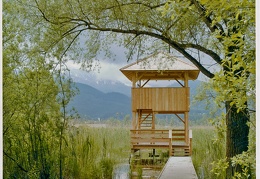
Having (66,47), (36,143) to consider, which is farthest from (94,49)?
(36,143)

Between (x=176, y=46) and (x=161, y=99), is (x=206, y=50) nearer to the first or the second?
(x=176, y=46)

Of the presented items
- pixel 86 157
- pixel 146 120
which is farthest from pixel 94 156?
pixel 146 120

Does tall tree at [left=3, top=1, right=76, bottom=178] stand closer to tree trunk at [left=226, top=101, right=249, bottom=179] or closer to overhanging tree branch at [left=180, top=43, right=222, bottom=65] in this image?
overhanging tree branch at [left=180, top=43, right=222, bottom=65]

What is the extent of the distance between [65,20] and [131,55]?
956mm

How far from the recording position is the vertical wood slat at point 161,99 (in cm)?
1002

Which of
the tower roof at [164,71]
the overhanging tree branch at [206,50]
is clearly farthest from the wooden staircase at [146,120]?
the overhanging tree branch at [206,50]

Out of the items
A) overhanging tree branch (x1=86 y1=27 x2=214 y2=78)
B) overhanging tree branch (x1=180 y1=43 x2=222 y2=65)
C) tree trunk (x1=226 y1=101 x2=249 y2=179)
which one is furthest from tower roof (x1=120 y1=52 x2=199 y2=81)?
tree trunk (x1=226 y1=101 x2=249 y2=179)

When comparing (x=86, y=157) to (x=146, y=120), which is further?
(x=146, y=120)

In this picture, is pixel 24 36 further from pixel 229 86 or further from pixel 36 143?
pixel 229 86

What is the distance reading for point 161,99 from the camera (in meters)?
10.1

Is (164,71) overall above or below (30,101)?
above

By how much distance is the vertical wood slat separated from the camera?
10.0 meters

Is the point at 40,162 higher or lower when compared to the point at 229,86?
lower

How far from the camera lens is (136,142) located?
33.2ft
